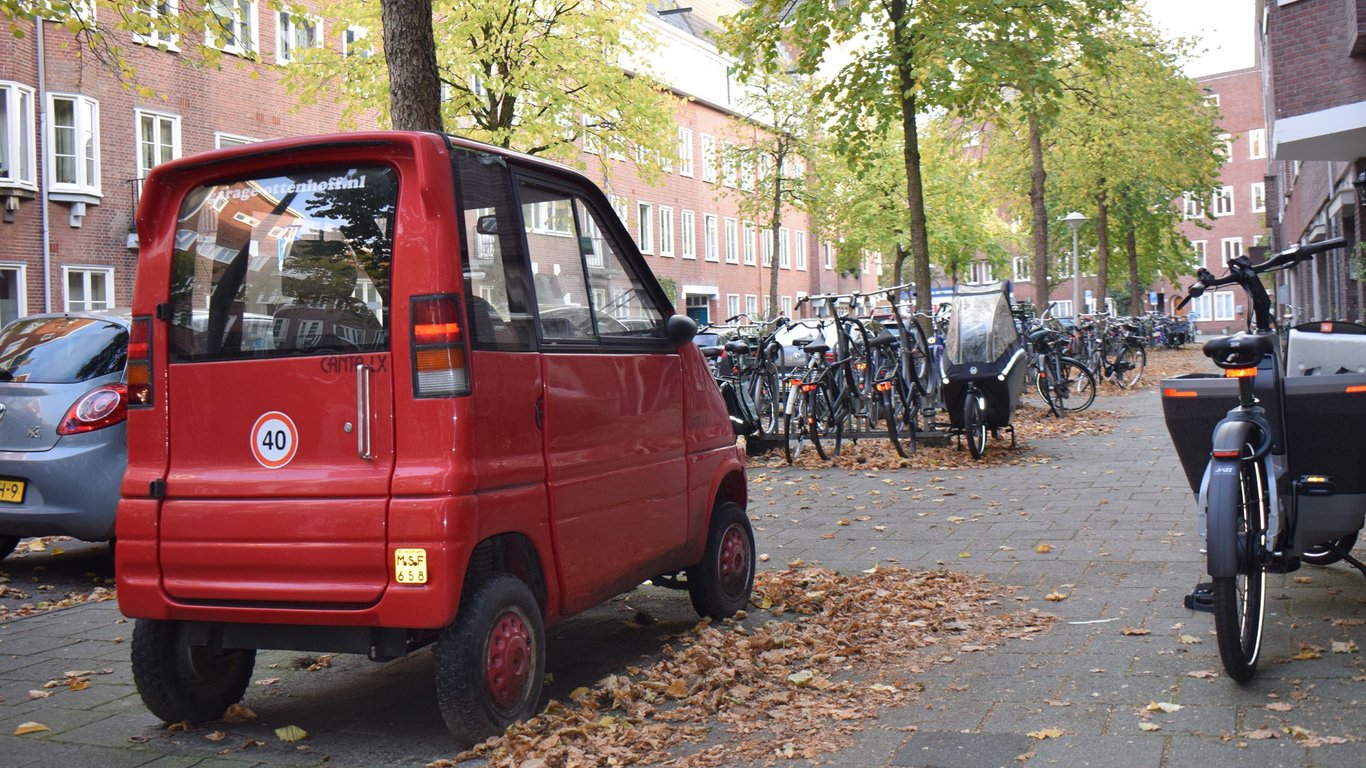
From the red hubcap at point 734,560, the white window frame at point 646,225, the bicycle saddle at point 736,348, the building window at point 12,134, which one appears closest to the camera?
the red hubcap at point 734,560

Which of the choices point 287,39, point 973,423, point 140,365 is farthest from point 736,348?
point 287,39

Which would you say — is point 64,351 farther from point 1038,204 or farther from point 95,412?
point 1038,204

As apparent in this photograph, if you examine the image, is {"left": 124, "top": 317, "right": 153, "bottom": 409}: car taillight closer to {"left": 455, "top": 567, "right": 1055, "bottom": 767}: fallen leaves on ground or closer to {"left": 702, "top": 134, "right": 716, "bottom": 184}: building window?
{"left": 455, "top": 567, "right": 1055, "bottom": 767}: fallen leaves on ground

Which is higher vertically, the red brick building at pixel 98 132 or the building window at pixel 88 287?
the red brick building at pixel 98 132

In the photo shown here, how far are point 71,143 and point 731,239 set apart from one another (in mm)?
36303

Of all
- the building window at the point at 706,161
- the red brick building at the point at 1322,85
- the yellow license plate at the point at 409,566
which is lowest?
the yellow license plate at the point at 409,566

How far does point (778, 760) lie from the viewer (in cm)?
430

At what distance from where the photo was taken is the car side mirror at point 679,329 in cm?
584

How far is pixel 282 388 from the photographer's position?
4.48 m

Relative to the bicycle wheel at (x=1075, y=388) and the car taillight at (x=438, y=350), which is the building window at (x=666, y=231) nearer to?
the bicycle wheel at (x=1075, y=388)

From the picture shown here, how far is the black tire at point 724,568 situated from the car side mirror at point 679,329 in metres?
0.97

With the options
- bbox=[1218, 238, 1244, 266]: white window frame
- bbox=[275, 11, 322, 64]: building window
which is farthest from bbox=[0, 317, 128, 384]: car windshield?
bbox=[1218, 238, 1244, 266]: white window frame

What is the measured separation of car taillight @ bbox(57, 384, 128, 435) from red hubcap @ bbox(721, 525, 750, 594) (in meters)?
3.94

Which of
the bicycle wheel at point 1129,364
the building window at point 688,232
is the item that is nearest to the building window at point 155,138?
the bicycle wheel at point 1129,364
